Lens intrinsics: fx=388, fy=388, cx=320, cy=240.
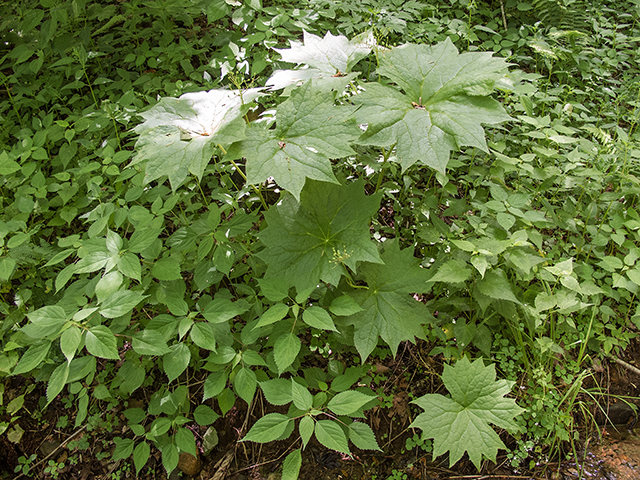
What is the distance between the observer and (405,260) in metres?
1.72

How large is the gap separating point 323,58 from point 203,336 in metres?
1.30

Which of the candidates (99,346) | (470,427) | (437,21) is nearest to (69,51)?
(99,346)

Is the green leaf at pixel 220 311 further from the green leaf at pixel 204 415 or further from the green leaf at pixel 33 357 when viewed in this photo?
the green leaf at pixel 33 357

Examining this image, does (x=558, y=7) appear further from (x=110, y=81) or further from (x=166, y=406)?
(x=166, y=406)

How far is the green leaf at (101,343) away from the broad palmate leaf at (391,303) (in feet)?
3.02

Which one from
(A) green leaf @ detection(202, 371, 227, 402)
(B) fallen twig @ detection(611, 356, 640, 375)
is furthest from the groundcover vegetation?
(B) fallen twig @ detection(611, 356, 640, 375)

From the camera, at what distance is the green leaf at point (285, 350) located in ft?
4.80

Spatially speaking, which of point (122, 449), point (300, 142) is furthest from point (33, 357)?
point (300, 142)

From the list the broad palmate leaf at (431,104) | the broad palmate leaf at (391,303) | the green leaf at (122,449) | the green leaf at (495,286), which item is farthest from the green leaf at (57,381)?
the green leaf at (495,286)

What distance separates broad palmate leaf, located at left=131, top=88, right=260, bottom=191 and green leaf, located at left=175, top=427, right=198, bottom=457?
3.66 feet

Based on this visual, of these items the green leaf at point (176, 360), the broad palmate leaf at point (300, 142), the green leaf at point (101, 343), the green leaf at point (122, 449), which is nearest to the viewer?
the broad palmate leaf at point (300, 142)

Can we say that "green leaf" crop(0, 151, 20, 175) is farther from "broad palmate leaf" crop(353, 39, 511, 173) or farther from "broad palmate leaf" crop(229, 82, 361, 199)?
"broad palmate leaf" crop(353, 39, 511, 173)

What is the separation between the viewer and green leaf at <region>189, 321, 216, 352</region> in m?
1.52

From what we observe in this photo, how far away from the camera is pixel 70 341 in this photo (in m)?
1.41
